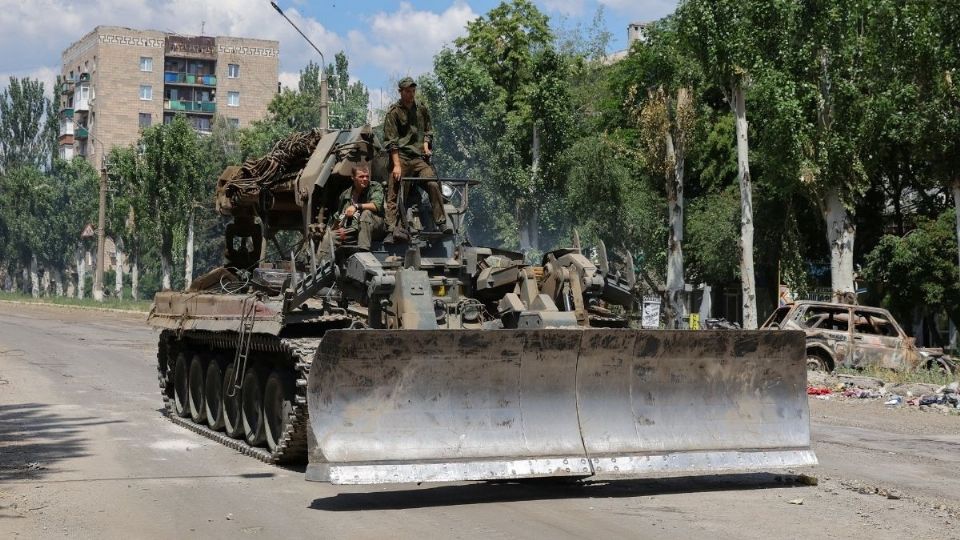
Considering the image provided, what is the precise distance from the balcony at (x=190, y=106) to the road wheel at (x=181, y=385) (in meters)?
91.9

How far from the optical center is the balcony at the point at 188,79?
4166 inches

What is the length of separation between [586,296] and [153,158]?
147ft

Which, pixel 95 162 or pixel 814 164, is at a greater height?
pixel 95 162

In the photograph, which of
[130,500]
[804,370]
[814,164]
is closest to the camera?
[130,500]

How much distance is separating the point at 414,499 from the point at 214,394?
5354mm

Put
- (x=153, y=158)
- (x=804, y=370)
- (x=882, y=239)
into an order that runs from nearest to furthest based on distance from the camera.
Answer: (x=804, y=370), (x=882, y=239), (x=153, y=158)

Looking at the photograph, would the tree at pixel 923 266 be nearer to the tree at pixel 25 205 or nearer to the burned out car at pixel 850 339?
the burned out car at pixel 850 339

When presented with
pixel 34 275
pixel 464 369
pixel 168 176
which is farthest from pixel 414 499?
pixel 34 275

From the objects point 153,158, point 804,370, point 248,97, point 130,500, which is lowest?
point 130,500

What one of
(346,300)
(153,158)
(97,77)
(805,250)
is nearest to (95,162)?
(97,77)

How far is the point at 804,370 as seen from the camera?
36.4ft

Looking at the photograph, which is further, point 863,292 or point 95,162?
point 95,162

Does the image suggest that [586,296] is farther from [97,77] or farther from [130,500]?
[97,77]

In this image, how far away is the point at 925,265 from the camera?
3183 centimetres
